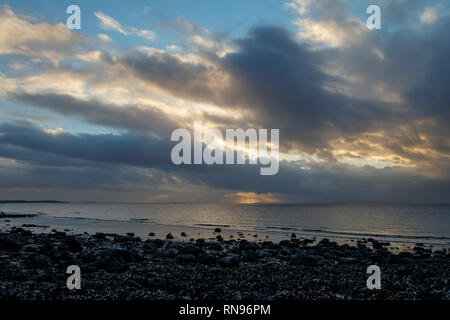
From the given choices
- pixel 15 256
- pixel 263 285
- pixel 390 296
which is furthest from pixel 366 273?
pixel 15 256

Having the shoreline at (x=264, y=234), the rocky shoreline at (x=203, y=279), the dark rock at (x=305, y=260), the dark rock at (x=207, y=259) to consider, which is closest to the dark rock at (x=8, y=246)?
the rocky shoreline at (x=203, y=279)

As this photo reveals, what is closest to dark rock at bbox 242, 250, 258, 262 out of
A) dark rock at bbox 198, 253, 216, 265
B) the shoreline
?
dark rock at bbox 198, 253, 216, 265

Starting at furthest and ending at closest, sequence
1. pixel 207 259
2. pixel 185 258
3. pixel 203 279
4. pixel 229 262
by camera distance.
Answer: pixel 185 258 → pixel 207 259 → pixel 229 262 → pixel 203 279

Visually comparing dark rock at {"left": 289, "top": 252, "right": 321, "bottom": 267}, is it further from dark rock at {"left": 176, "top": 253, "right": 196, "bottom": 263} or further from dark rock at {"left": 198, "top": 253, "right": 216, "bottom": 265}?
dark rock at {"left": 176, "top": 253, "right": 196, "bottom": 263}

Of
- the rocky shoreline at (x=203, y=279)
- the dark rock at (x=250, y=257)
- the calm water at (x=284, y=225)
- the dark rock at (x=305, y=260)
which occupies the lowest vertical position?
the calm water at (x=284, y=225)

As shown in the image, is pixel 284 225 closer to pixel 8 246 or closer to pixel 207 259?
pixel 207 259

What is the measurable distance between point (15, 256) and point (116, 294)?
49.4 feet

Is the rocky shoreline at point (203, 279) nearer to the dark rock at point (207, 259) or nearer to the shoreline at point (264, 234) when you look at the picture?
the dark rock at point (207, 259)

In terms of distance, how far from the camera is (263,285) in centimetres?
1573

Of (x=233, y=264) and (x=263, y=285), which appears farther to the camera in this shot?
(x=233, y=264)

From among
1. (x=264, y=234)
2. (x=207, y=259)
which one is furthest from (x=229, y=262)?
(x=264, y=234)
